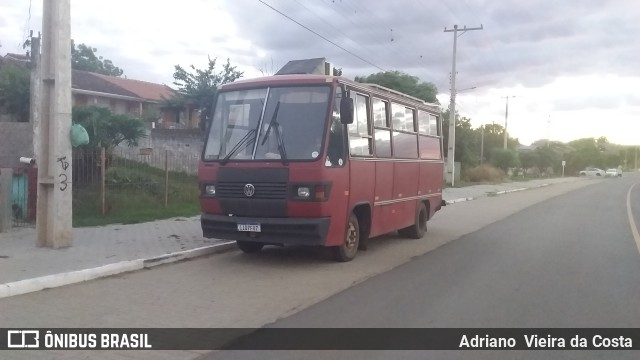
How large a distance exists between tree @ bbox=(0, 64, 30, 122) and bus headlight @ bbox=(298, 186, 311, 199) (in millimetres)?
18440

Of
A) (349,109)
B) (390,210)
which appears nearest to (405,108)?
(390,210)

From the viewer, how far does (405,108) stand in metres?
12.8

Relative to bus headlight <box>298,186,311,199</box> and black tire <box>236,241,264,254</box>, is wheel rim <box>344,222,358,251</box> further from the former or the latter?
black tire <box>236,241,264,254</box>

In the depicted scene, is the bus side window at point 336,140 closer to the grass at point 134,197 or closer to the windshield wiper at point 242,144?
the windshield wiper at point 242,144

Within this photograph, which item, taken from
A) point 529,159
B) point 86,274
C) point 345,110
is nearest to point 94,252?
point 86,274

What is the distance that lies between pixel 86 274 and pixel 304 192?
10.8 ft

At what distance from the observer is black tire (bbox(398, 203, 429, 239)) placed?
13680mm

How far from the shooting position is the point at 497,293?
26.6 feet

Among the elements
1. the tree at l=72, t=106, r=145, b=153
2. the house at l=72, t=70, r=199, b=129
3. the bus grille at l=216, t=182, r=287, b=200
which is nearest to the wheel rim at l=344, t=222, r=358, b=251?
the bus grille at l=216, t=182, r=287, b=200

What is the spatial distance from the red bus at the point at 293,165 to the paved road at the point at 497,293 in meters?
1.26

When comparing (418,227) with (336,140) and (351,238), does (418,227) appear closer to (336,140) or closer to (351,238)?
(351,238)

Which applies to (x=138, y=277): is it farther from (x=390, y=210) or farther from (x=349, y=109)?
(x=390, y=210)

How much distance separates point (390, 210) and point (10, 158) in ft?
33.3

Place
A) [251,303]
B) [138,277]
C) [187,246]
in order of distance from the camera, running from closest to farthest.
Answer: [251,303] → [138,277] → [187,246]
